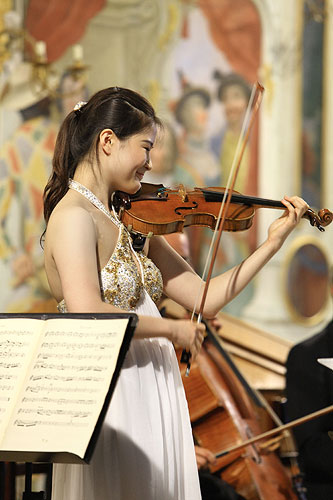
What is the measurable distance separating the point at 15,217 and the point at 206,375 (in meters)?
2.84

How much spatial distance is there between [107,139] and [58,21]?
14.1 feet

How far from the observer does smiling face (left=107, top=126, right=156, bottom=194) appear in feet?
7.95

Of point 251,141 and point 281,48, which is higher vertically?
point 281,48

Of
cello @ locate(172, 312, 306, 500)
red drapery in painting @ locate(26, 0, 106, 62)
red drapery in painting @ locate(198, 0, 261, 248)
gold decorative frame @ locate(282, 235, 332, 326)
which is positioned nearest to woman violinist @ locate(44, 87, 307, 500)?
cello @ locate(172, 312, 306, 500)

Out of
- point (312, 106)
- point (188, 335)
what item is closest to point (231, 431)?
point (188, 335)

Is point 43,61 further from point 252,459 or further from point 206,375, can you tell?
point 252,459

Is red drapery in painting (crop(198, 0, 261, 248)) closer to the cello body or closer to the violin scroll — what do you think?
the cello body

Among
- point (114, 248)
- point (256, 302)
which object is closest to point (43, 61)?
point (256, 302)

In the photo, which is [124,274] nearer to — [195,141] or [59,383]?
[59,383]

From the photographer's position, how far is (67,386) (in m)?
1.96

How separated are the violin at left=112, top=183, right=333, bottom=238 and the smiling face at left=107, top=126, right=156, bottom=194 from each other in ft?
0.31

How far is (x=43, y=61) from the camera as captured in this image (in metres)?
6.14

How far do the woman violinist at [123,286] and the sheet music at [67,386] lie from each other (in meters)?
0.20

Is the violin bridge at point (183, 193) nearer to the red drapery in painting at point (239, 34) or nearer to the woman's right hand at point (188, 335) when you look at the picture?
the woman's right hand at point (188, 335)
